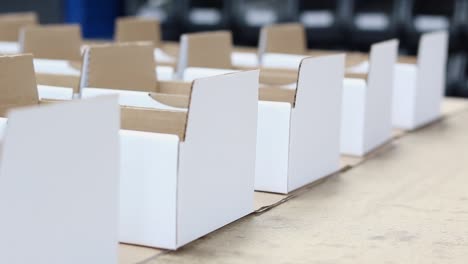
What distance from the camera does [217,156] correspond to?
266cm

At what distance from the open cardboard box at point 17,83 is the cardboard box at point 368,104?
1.56 meters

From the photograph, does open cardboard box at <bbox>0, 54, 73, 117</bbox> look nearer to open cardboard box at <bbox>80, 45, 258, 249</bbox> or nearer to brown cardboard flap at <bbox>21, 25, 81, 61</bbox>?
open cardboard box at <bbox>80, 45, 258, 249</bbox>

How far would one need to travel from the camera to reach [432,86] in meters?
4.85

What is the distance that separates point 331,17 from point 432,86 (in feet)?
5.92

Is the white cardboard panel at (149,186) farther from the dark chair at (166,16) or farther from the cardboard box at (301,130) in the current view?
the dark chair at (166,16)

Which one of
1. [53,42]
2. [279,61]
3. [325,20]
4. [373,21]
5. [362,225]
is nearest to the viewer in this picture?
[362,225]

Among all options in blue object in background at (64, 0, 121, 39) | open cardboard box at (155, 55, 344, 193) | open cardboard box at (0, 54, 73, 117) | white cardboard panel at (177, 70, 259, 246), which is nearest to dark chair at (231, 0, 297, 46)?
blue object in background at (64, 0, 121, 39)

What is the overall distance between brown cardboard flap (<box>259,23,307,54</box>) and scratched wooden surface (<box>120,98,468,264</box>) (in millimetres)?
1124

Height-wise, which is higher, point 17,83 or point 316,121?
point 17,83

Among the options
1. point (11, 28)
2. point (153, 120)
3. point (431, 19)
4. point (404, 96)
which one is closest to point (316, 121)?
point (153, 120)

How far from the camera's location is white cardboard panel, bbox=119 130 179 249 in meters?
2.46

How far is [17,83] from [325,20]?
13.5 feet

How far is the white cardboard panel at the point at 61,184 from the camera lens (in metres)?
1.95

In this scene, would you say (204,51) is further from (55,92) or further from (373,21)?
(373,21)
